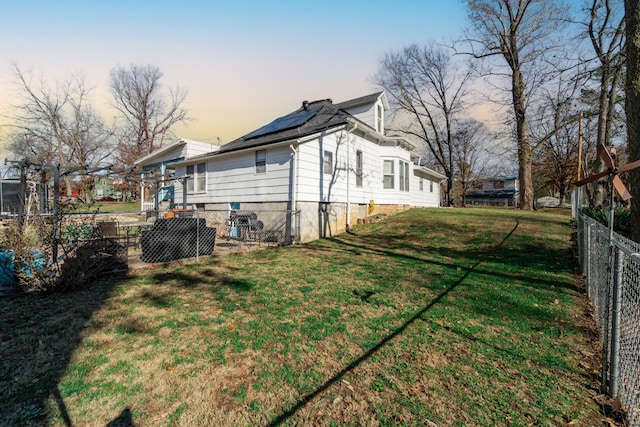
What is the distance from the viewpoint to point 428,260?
23.6ft

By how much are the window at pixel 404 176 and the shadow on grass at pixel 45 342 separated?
12.6 m

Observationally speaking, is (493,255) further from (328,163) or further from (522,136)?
(522,136)

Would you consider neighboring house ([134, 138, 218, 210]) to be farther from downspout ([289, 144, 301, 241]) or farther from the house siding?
downspout ([289, 144, 301, 241])

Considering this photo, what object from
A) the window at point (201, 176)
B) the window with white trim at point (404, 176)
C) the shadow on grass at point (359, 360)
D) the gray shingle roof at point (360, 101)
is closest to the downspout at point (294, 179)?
the window at point (201, 176)

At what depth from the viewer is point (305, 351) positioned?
9.89 ft

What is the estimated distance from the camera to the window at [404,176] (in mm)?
16058

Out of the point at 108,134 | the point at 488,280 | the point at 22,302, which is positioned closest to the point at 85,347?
the point at 22,302

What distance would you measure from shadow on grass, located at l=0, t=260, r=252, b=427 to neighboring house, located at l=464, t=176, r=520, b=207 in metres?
52.2

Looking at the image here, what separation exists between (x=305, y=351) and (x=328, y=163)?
9234 millimetres

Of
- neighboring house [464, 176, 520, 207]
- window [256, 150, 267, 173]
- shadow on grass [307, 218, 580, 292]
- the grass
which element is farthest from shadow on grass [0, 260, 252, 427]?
neighboring house [464, 176, 520, 207]

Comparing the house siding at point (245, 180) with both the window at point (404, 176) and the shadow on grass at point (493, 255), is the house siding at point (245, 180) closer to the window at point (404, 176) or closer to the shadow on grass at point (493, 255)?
the shadow on grass at point (493, 255)

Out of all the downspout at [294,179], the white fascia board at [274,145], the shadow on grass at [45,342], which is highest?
the white fascia board at [274,145]

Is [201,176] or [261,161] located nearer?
[261,161]

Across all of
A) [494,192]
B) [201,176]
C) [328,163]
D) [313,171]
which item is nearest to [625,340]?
[313,171]
